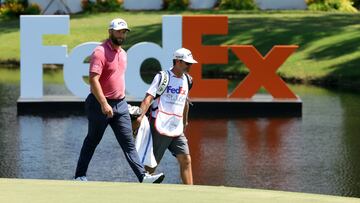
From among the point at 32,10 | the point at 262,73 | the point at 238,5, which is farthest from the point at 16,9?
the point at 262,73

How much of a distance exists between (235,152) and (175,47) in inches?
247

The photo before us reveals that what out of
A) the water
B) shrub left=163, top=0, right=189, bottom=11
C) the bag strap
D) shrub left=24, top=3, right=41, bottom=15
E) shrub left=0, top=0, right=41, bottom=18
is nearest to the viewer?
the bag strap

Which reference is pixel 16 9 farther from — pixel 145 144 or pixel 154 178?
pixel 154 178

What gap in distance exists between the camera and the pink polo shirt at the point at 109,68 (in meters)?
11.3

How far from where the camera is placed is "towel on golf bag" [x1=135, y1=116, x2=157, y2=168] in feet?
37.9

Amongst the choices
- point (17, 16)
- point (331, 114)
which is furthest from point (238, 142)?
point (17, 16)

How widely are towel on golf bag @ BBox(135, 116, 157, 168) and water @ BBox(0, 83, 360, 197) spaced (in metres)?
1.53

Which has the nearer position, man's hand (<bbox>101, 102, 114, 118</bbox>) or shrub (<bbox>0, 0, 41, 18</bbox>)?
man's hand (<bbox>101, 102, 114, 118</bbox>)

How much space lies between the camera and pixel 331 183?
13000mm

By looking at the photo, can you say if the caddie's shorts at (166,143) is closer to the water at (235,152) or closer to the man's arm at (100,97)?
the man's arm at (100,97)

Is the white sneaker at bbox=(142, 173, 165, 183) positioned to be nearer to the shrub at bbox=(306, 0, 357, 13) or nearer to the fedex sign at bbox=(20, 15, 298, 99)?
the fedex sign at bbox=(20, 15, 298, 99)

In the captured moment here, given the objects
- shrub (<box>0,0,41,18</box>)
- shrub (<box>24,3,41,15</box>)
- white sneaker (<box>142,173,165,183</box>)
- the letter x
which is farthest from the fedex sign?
shrub (<box>24,3,41,15</box>)

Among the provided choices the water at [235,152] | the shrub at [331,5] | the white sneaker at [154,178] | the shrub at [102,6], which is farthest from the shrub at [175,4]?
the white sneaker at [154,178]

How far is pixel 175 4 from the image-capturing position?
47.8 m
